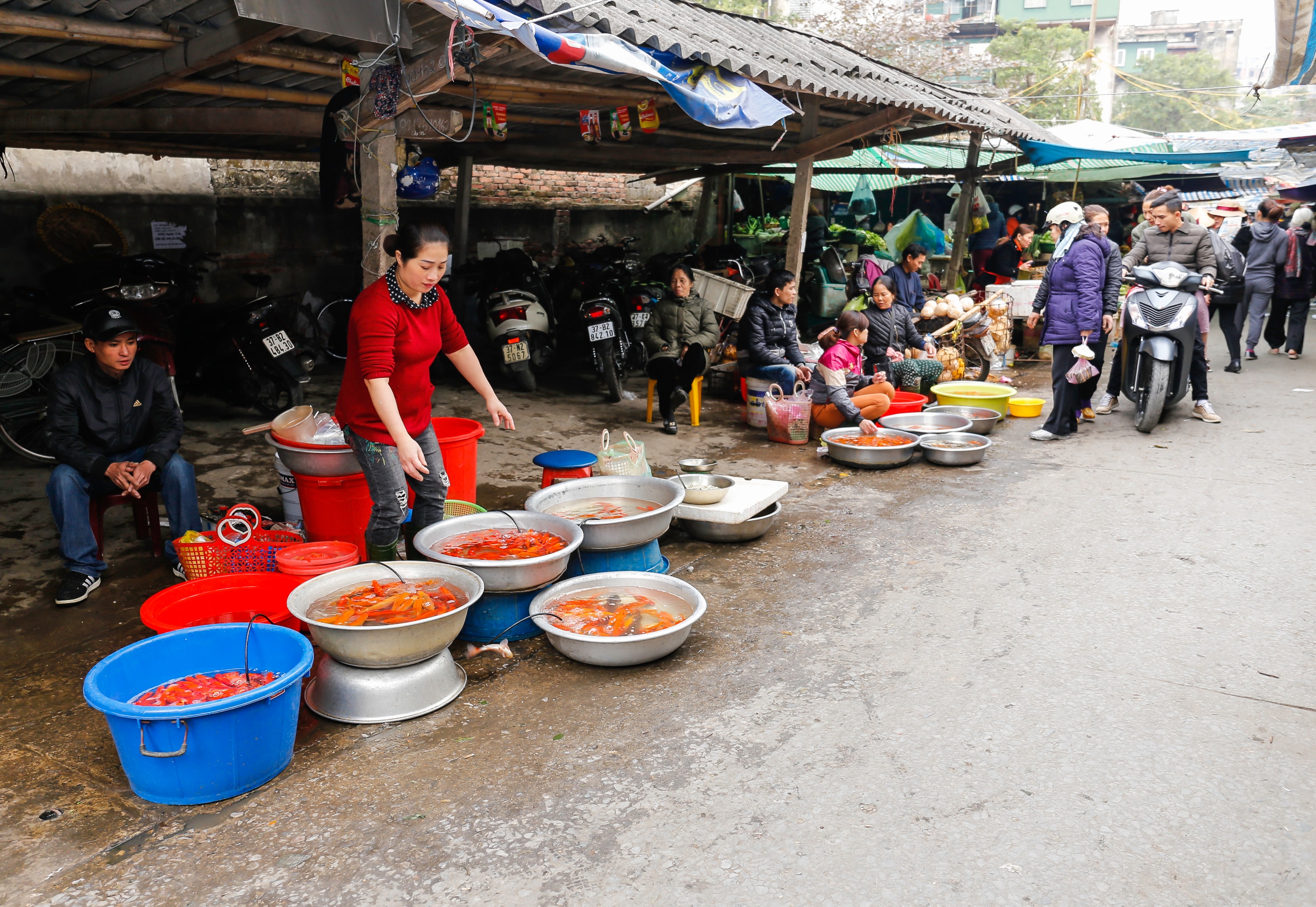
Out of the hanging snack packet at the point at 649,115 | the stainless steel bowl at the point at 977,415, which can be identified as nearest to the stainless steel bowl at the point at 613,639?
the hanging snack packet at the point at 649,115

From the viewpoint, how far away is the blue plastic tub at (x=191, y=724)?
2.74 m

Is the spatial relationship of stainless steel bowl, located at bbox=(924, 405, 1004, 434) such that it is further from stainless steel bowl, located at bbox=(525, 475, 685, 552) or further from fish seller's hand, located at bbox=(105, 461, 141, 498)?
fish seller's hand, located at bbox=(105, 461, 141, 498)

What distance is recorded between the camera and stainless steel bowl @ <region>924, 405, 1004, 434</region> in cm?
772

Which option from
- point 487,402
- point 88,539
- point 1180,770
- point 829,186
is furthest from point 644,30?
point 829,186

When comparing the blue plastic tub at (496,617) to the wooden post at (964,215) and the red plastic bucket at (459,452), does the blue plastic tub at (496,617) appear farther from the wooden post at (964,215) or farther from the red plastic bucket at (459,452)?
the wooden post at (964,215)

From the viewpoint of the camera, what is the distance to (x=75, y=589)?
4.31 m

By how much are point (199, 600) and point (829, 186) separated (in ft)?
52.6

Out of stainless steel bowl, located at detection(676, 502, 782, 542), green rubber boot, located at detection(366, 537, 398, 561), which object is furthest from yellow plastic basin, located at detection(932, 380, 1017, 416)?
green rubber boot, located at detection(366, 537, 398, 561)

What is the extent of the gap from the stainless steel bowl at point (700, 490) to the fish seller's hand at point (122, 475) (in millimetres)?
2814

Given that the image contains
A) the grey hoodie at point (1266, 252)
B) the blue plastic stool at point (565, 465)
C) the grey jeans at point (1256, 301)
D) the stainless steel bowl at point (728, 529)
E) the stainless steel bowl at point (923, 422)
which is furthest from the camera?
the grey jeans at point (1256, 301)

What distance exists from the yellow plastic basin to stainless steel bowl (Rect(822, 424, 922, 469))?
137 cm

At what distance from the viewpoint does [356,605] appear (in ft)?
11.7

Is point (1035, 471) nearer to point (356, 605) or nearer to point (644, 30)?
point (644, 30)

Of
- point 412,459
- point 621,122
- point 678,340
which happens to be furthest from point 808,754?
point 621,122
